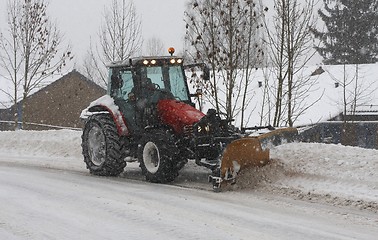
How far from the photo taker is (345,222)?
20.7 ft

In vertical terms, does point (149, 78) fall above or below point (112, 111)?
above

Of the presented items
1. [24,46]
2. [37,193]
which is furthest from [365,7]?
[37,193]

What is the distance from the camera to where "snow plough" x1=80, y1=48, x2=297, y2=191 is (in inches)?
347

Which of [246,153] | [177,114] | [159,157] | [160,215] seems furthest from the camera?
[177,114]

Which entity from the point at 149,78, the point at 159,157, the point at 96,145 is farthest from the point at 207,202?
the point at 96,145

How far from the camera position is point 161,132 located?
9.16 m

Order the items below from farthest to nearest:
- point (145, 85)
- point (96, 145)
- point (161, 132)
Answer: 1. point (96, 145)
2. point (145, 85)
3. point (161, 132)

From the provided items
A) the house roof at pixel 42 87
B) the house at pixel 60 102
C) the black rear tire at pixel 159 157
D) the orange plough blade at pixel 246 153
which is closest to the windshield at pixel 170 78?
the black rear tire at pixel 159 157

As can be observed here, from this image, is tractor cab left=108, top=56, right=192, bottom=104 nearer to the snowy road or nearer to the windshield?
the windshield

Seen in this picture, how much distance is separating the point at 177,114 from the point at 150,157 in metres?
0.90

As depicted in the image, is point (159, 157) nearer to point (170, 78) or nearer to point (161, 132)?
point (161, 132)

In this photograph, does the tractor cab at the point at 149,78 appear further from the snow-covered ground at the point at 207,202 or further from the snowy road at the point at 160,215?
the snowy road at the point at 160,215

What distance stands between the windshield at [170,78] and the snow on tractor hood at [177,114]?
420 millimetres

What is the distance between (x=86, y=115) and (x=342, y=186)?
5.75 metres
